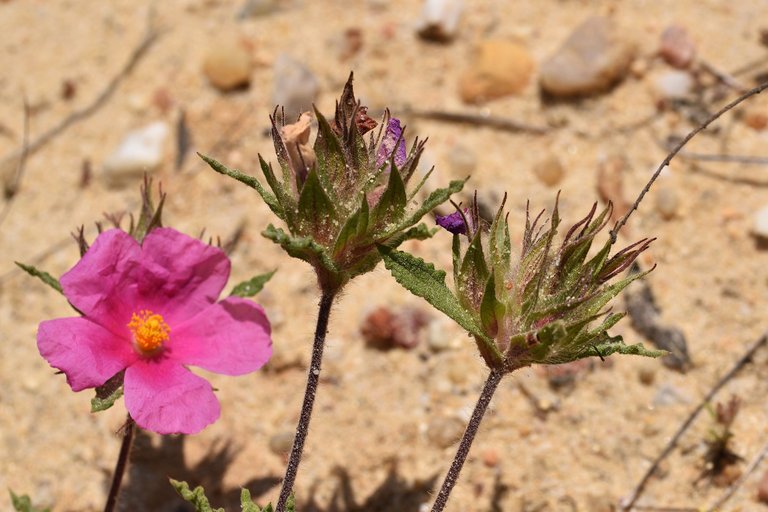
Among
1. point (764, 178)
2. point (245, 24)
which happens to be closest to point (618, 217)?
point (764, 178)

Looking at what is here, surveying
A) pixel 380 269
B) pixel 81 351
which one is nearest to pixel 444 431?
pixel 380 269

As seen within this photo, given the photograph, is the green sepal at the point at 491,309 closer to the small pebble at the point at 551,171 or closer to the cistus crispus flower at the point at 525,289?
the cistus crispus flower at the point at 525,289

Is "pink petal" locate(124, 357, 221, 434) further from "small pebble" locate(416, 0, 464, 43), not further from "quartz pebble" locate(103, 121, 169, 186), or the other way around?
"small pebble" locate(416, 0, 464, 43)

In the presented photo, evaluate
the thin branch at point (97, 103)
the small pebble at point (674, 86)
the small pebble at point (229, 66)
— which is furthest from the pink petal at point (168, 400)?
the small pebble at point (674, 86)

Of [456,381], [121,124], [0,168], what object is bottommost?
[456,381]

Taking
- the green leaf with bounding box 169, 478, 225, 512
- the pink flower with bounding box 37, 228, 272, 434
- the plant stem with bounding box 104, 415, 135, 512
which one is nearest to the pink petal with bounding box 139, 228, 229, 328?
the pink flower with bounding box 37, 228, 272, 434

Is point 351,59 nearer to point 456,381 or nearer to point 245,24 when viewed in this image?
point 245,24

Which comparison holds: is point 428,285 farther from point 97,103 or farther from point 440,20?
point 97,103
